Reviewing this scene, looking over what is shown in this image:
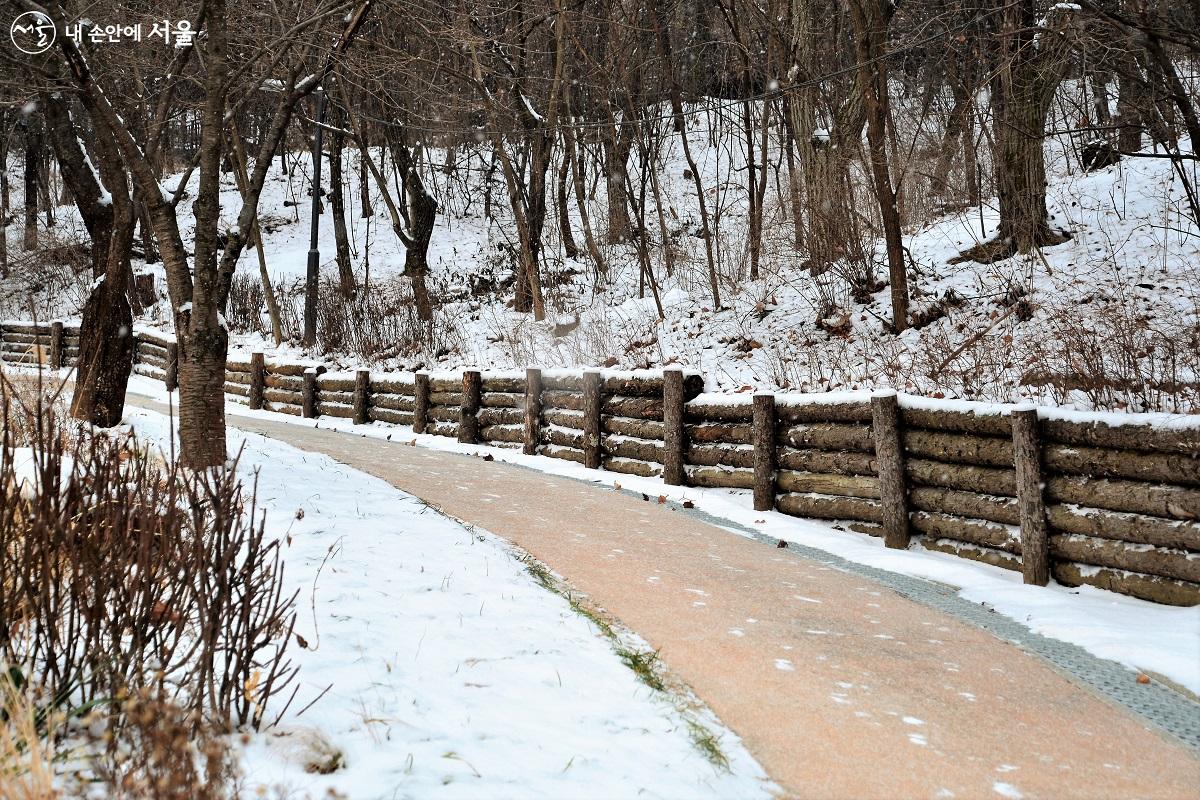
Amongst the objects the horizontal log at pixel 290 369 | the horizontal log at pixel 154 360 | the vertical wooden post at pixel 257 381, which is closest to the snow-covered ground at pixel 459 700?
the horizontal log at pixel 290 369

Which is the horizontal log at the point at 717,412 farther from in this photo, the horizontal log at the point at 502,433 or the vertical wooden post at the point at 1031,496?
the horizontal log at the point at 502,433

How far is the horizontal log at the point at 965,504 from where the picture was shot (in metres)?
6.43

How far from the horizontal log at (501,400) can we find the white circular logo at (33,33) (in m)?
6.27

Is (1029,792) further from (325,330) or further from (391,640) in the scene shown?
(325,330)

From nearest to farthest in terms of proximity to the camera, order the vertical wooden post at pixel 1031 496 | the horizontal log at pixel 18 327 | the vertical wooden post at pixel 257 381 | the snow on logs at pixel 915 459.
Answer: the snow on logs at pixel 915 459
the vertical wooden post at pixel 1031 496
the vertical wooden post at pixel 257 381
the horizontal log at pixel 18 327

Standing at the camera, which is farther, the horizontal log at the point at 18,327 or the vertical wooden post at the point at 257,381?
the horizontal log at the point at 18,327

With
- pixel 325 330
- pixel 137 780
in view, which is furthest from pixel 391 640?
pixel 325 330

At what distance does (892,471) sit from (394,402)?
970 centimetres

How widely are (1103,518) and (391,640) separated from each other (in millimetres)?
4207

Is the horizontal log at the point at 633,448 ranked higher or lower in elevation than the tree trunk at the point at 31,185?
lower

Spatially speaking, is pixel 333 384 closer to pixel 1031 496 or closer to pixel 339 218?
pixel 339 218

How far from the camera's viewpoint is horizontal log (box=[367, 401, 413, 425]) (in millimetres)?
14991

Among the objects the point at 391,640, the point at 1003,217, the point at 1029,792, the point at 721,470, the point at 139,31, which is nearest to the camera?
the point at 1029,792

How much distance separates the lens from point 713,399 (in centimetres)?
948
